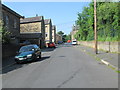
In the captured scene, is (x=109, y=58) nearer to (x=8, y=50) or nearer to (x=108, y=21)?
(x=8, y=50)

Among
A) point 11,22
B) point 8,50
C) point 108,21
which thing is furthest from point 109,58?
point 11,22

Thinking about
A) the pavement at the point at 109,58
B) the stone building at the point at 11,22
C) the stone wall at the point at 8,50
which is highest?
the stone building at the point at 11,22

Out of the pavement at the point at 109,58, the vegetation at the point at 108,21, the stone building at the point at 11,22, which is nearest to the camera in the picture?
the pavement at the point at 109,58

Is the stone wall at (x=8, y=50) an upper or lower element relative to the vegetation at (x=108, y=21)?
lower

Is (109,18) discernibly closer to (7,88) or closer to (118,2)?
(118,2)

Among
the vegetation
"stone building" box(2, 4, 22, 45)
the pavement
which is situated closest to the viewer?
the pavement

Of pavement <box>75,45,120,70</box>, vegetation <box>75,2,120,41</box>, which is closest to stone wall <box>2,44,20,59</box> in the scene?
pavement <box>75,45,120,70</box>

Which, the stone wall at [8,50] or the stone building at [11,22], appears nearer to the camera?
the stone wall at [8,50]

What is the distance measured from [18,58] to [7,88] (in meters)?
8.68

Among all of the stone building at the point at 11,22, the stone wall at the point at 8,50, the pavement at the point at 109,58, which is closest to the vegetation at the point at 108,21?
the pavement at the point at 109,58

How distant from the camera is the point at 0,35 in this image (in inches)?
591

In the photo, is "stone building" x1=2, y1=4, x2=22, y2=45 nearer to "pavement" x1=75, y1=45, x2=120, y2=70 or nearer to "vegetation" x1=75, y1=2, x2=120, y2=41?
"pavement" x1=75, y1=45, x2=120, y2=70

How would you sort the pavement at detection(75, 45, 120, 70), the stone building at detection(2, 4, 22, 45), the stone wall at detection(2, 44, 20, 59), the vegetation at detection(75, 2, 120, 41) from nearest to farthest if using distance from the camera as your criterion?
the pavement at detection(75, 45, 120, 70), the stone wall at detection(2, 44, 20, 59), the vegetation at detection(75, 2, 120, 41), the stone building at detection(2, 4, 22, 45)

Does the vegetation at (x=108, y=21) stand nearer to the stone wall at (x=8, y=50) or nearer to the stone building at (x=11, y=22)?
the stone wall at (x=8, y=50)
